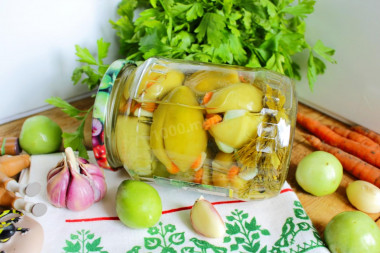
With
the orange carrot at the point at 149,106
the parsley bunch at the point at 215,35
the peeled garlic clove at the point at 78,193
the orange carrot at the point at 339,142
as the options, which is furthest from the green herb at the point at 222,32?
the peeled garlic clove at the point at 78,193

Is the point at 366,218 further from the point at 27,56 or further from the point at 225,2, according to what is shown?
the point at 27,56

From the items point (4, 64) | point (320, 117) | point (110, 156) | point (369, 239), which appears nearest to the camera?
point (369, 239)

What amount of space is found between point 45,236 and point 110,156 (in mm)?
182

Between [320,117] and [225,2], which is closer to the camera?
[225,2]

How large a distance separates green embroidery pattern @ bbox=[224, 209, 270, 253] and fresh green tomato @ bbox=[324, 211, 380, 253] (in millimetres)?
112

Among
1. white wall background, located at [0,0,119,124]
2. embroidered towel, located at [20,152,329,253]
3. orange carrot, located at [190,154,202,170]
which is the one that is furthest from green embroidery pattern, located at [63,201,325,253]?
white wall background, located at [0,0,119,124]

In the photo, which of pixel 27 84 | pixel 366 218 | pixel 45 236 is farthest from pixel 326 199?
pixel 27 84

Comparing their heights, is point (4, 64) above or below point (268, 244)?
above

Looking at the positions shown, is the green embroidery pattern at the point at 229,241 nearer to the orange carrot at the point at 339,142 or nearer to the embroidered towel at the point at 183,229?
the embroidered towel at the point at 183,229

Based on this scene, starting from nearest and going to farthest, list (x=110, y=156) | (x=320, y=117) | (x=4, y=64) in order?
(x=110, y=156) → (x=4, y=64) → (x=320, y=117)

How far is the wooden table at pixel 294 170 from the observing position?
27.3 inches

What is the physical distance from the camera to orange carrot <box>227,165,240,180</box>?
24.3 inches


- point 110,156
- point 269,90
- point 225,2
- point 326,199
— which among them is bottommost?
point 326,199

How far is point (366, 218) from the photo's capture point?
1.97 feet
